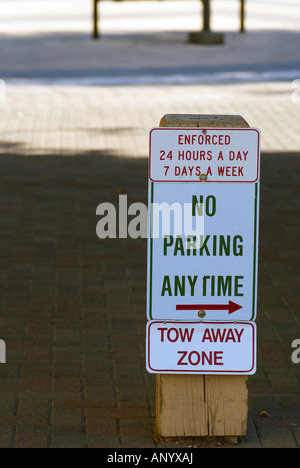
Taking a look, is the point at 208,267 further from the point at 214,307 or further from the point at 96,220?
the point at 96,220

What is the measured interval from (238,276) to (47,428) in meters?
1.08

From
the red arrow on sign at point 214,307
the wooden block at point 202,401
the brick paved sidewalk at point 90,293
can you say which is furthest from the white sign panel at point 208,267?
the brick paved sidewalk at point 90,293

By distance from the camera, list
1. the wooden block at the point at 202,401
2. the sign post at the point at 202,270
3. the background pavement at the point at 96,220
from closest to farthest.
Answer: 1. the sign post at the point at 202,270
2. the wooden block at the point at 202,401
3. the background pavement at the point at 96,220

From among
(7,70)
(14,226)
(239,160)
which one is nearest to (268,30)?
(7,70)

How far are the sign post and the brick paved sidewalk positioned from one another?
0.23 metres

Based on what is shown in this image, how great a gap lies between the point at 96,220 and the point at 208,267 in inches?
160

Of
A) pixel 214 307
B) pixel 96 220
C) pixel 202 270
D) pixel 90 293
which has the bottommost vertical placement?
pixel 214 307

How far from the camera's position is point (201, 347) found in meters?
3.88

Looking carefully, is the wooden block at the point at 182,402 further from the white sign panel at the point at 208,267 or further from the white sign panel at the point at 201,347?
the white sign panel at the point at 208,267

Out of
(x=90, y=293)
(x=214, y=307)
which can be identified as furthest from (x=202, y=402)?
(x=90, y=293)

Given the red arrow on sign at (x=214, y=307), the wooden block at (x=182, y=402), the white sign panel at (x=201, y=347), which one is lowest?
the wooden block at (x=182, y=402)

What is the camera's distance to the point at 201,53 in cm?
1894

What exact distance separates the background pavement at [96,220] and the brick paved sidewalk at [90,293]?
0.04ft

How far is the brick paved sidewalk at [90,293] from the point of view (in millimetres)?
4258
